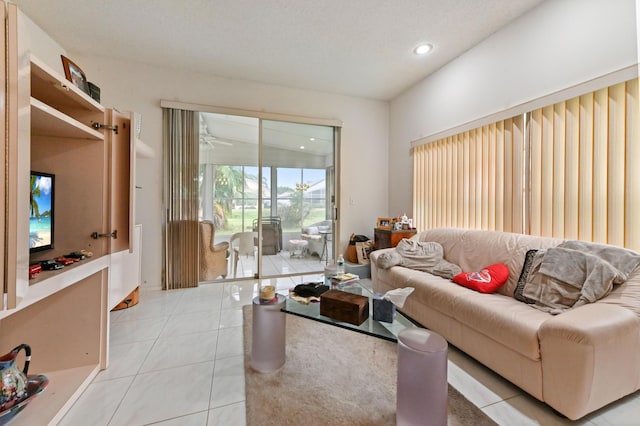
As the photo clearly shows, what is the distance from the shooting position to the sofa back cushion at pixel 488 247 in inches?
84.5

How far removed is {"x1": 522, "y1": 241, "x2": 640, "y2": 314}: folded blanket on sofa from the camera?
159 cm

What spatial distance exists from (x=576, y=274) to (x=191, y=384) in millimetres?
2558

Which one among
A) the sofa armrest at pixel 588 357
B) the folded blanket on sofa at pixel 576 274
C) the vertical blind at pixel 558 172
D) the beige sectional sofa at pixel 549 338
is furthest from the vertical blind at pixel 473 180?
the sofa armrest at pixel 588 357

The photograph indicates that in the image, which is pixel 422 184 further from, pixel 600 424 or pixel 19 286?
pixel 19 286

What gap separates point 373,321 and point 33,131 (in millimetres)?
2386

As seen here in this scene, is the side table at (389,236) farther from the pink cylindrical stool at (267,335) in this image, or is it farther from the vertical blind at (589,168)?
the pink cylindrical stool at (267,335)

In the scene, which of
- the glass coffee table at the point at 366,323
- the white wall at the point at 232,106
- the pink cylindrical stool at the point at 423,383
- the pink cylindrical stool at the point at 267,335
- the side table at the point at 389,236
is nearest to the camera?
the pink cylindrical stool at the point at 423,383

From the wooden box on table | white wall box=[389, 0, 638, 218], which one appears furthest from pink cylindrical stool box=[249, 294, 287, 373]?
white wall box=[389, 0, 638, 218]

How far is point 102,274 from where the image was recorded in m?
1.75

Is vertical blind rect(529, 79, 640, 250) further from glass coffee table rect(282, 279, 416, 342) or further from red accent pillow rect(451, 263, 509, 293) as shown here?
glass coffee table rect(282, 279, 416, 342)

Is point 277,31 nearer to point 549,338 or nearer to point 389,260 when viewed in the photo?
point 389,260

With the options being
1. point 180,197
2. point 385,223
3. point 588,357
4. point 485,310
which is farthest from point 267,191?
point 588,357

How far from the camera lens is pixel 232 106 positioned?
3596 millimetres

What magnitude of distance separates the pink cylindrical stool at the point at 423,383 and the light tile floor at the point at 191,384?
451 millimetres
